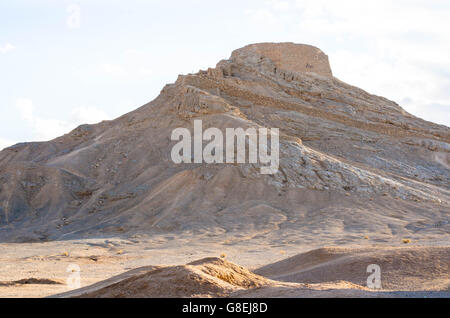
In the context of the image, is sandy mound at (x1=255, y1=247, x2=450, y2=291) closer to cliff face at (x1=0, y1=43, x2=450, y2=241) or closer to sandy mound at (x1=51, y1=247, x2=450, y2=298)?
sandy mound at (x1=51, y1=247, x2=450, y2=298)

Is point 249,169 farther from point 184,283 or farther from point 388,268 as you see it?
point 184,283

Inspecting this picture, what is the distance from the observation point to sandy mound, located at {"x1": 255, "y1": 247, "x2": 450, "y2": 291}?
33.3 feet

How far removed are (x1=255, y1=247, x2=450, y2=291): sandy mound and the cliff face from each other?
32.0 ft

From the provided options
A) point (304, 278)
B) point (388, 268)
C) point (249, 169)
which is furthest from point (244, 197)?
point (388, 268)

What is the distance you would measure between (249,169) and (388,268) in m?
16.8

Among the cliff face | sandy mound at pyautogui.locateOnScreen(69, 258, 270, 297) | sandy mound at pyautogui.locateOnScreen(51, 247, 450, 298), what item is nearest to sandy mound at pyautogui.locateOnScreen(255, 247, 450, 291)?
sandy mound at pyautogui.locateOnScreen(51, 247, 450, 298)

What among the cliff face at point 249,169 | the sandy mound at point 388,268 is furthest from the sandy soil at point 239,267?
the cliff face at point 249,169

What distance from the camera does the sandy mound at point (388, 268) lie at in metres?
10.2

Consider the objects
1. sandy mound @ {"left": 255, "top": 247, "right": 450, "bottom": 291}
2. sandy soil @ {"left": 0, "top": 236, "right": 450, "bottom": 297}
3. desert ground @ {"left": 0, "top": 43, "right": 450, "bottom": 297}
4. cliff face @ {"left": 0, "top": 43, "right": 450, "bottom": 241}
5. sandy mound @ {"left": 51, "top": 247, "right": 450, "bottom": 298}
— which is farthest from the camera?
cliff face @ {"left": 0, "top": 43, "right": 450, "bottom": 241}

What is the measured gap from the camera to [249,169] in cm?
2762

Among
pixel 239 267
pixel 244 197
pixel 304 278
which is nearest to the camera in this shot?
pixel 239 267

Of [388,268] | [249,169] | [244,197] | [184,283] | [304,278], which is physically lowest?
[304,278]

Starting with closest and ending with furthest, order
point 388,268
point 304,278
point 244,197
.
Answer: point 388,268, point 304,278, point 244,197

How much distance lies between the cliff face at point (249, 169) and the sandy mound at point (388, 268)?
9742 millimetres
